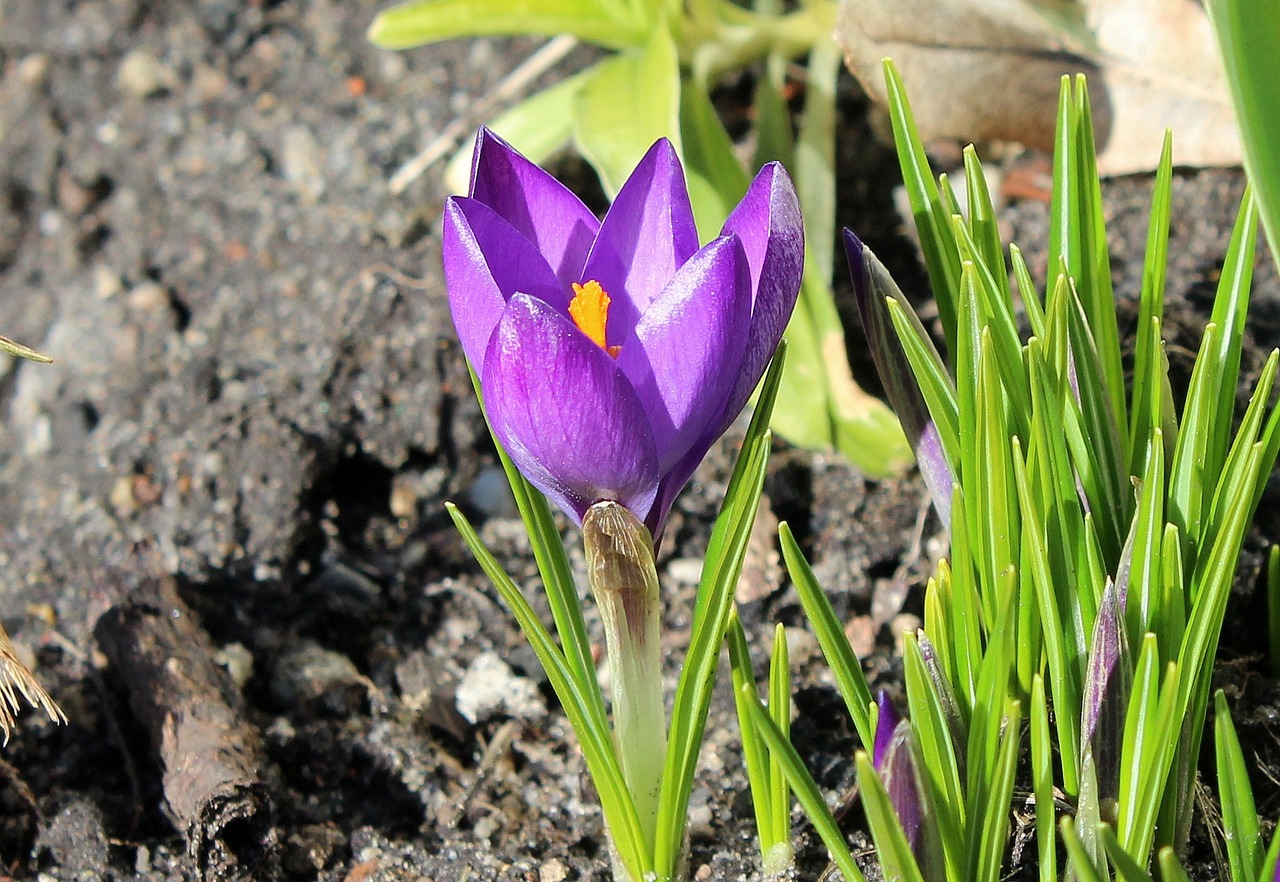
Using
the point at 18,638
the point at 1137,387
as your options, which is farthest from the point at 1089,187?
the point at 18,638

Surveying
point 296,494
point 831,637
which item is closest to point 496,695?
point 296,494

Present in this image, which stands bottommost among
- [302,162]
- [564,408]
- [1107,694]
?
[1107,694]

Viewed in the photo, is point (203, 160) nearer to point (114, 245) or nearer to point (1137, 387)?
point (114, 245)

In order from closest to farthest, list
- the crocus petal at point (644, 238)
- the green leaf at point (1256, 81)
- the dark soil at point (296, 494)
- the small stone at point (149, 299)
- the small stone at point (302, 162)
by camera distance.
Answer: the green leaf at point (1256, 81)
the crocus petal at point (644, 238)
the dark soil at point (296, 494)
the small stone at point (149, 299)
the small stone at point (302, 162)

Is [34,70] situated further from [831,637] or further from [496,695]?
[831,637]

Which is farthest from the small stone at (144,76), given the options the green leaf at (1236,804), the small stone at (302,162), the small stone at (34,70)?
the green leaf at (1236,804)

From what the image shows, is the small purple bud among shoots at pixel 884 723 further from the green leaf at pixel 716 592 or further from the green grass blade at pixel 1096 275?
the green grass blade at pixel 1096 275

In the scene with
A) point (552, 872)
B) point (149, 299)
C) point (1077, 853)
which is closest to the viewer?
point (1077, 853)
